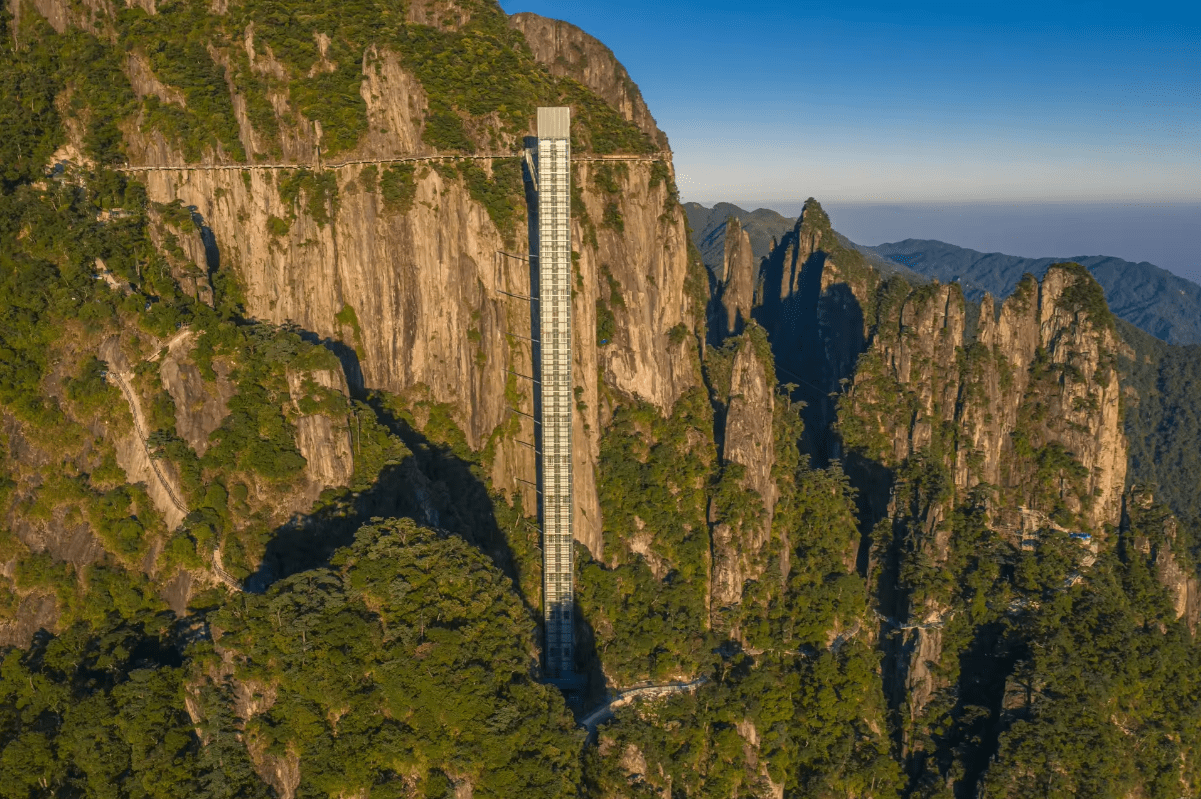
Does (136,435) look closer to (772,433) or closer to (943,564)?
(772,433)

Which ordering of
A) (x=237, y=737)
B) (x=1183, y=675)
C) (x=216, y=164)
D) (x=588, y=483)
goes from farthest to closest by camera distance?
(x=1183, y=675), (x=588, y=483), (x=216, y=164), (x=237, y=737)

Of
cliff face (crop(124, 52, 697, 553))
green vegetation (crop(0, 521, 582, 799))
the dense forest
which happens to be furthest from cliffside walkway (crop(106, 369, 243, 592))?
cliff face (crop(124, 52, 697, 553))

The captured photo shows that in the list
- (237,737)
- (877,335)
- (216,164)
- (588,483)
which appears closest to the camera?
(237,737)

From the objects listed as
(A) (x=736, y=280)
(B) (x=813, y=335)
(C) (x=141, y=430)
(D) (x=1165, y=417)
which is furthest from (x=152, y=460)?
(D) (x=1165, y=417)

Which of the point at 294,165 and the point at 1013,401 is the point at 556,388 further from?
the point at 1013,401

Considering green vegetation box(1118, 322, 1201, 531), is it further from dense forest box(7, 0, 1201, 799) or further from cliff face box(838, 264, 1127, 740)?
dense forest box(7, 0, 1201, 799)

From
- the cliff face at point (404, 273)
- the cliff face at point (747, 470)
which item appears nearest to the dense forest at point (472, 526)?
the cliff face at point (747, 470)

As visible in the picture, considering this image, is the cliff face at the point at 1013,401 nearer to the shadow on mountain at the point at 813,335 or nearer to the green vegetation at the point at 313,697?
the shadow on mountain at the point at 813,335

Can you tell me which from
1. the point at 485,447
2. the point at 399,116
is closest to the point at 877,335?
the point at 485,447
